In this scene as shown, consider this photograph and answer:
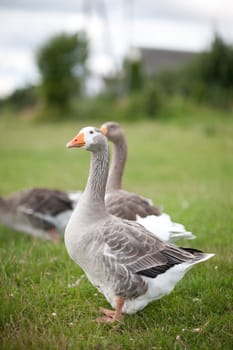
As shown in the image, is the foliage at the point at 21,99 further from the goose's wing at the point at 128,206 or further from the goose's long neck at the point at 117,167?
the goose's wing at the point at 128,206

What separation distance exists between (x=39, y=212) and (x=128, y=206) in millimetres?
2104

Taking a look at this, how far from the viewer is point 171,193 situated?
367 inches

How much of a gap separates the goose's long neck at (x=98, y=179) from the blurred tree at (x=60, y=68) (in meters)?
28.3

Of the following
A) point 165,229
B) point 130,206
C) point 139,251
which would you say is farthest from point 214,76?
point 139,251

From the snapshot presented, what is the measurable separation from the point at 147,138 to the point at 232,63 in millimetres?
10531

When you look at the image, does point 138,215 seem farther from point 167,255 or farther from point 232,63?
point 232,63

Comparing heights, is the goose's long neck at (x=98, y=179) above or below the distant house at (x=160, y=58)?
above

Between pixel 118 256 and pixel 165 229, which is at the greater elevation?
pixel 118 256

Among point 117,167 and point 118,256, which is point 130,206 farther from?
point 118,256

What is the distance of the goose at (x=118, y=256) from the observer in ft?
12.3

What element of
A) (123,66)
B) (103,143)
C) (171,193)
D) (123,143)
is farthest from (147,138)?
(123,66)

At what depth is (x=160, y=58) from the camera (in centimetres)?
4241

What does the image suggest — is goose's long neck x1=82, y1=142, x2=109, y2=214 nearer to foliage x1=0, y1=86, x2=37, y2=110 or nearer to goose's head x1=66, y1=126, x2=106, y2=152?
goose's head x1=66, y1=126, x2=106, y2=152

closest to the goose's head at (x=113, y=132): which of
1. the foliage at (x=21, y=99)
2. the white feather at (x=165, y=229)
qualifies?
the white feather at (x=165, y=229)
